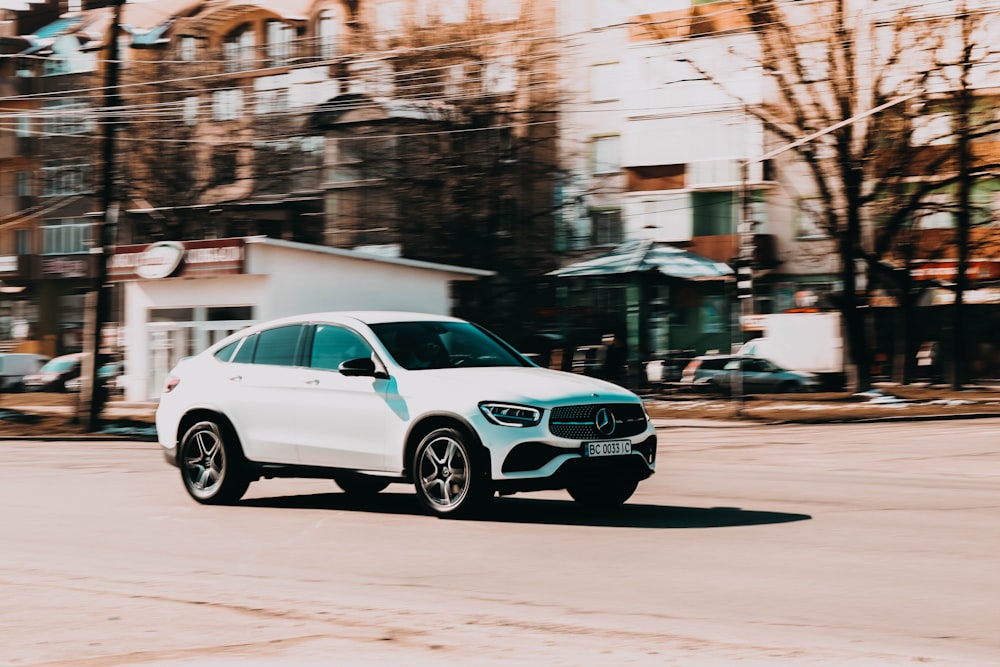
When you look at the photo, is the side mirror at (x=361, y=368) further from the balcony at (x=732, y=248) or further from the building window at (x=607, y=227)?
the building window at (x=607, y=227)

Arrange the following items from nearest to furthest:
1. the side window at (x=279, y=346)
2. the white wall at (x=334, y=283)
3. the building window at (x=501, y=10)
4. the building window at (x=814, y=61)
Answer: the side window at (x=279, y=346) < the building window at (x=814, y=61) < the white wall at (x=334, y=283) < the building window at (x=501, y=10)

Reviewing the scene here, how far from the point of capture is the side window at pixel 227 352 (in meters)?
13.6

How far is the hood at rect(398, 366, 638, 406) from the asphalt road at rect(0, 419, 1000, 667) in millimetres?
936

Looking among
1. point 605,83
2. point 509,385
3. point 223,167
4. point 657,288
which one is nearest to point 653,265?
point 657,288

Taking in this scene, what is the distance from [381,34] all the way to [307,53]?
780 inches

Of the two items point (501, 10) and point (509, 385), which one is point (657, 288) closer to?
point (501, 10)

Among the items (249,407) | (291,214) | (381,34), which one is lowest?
(249,407)

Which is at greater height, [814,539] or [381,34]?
[381,34]

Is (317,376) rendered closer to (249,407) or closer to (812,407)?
(249,407)

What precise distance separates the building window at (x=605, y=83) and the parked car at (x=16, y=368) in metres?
23.4

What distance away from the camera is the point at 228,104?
61625mm

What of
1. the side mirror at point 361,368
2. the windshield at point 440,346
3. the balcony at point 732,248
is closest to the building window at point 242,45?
the balcony at point 732,248

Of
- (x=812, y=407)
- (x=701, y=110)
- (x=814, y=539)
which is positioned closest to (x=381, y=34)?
(x=701, y=110)

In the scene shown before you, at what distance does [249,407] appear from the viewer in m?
13.1
